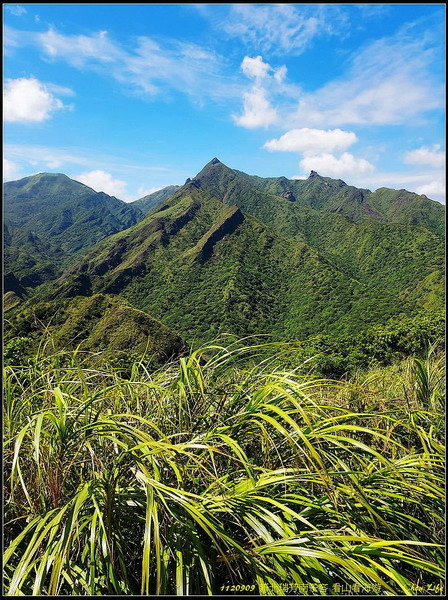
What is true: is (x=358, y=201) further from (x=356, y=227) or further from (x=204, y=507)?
(x=204, y=507)

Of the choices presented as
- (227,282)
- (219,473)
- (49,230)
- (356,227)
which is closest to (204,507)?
(219,473)

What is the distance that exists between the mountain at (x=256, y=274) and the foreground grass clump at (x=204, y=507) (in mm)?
36939

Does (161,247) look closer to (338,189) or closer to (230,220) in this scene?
(230,220)

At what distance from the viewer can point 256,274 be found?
198 feet

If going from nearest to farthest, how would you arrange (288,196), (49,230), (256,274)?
(256,274), (288,196), (49,230)

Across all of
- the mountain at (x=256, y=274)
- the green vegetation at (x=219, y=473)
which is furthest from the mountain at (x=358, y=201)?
the green vegetation at (x=219, y=473)

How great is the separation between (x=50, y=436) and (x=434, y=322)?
27368mm

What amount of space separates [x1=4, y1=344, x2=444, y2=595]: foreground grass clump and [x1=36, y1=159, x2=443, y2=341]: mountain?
36.9 m

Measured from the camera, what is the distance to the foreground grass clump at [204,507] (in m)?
1.06

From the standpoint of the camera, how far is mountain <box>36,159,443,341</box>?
4550 cm

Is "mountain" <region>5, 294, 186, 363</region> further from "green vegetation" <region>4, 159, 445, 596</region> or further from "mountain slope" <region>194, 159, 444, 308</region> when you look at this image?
"mountain slope" <region>194, 159, 444, 308</region>

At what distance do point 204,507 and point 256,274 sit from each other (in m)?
59.6

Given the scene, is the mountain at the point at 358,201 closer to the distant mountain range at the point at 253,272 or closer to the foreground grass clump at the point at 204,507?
the distant mountain range at the point at 253,272

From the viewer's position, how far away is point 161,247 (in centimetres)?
7119
